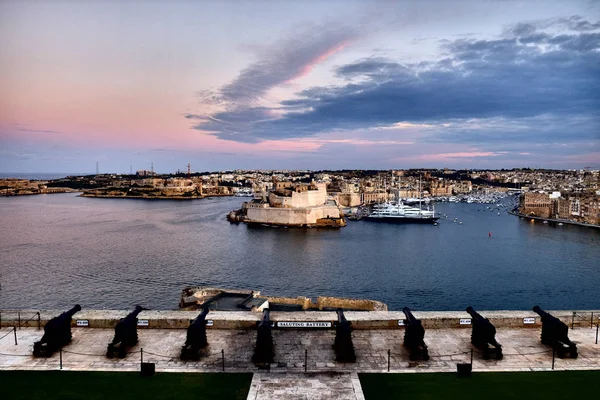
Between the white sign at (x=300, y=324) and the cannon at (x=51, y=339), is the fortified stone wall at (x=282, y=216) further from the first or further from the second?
the cannon at (x=51, y=339)

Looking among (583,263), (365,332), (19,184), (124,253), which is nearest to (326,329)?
(365,332)

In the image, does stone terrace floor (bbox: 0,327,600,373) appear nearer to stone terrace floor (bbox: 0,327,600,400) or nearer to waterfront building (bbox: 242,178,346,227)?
stone terrace floor (bbox: 0,327,600,400)

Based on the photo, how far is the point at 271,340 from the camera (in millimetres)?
6223

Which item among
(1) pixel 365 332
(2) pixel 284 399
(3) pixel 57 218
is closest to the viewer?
(2) pixel 284 399

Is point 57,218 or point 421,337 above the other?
point 421,337

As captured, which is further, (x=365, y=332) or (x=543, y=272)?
(x=543, y=272)

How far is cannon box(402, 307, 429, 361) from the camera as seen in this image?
624 cm

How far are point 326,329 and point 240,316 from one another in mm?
1596

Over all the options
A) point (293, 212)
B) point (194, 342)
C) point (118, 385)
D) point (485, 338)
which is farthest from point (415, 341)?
point (293, 212)

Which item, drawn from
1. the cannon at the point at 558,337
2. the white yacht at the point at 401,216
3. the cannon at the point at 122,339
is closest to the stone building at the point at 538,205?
the white yacht at the point at 401,216

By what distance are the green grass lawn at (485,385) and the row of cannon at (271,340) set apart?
452 mm

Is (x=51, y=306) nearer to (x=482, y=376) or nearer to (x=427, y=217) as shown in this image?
(x=482, y=376)

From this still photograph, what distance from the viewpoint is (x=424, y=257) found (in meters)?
34.4

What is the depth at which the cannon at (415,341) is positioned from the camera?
20.5 feet
